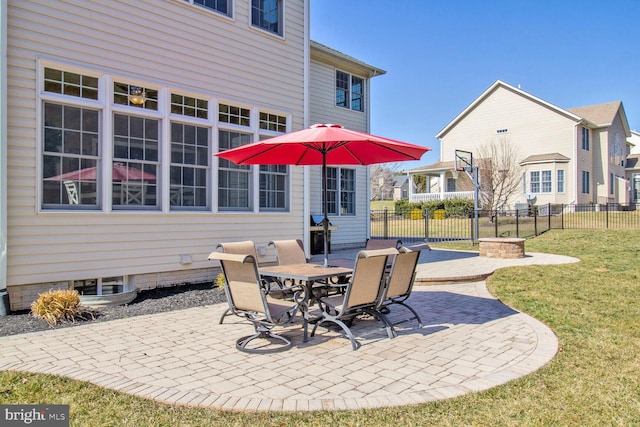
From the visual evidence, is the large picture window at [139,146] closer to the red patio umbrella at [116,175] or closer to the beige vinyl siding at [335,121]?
the red patio umbrella at [116,175]

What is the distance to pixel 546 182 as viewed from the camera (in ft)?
93.0

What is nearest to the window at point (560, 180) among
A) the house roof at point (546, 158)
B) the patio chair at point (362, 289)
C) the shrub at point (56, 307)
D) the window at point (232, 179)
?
the house roof at point (546, 158)

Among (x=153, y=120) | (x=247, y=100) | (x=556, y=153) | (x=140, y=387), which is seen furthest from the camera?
(x=556, y=153)

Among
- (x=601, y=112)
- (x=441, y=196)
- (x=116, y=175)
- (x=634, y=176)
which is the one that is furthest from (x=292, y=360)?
(x=634, y=176)

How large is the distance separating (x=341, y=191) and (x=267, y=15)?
21.0 ft

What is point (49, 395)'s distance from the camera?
134 inches

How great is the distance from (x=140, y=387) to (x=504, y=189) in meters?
28.6

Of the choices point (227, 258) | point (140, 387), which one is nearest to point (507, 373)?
point (227, 258)

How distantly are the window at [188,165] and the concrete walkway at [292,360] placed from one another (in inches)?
102

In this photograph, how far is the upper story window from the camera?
8.50m

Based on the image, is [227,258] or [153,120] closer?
[227,258]

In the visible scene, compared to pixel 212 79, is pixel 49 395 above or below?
below

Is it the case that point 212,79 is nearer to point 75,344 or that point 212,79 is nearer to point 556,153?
point 75,344

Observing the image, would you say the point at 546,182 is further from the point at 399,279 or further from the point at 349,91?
the point at 399,279
